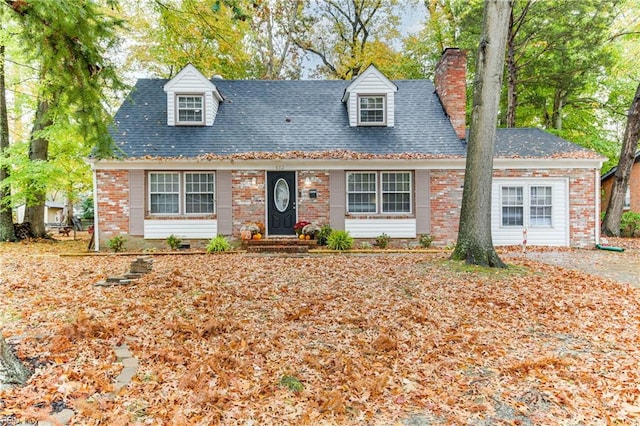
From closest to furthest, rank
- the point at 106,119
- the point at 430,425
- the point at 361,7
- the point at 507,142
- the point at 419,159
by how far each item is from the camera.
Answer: the point at 430,425
the point at 106,119
the point at 419,159
the point at 507,142
the point at 361,7

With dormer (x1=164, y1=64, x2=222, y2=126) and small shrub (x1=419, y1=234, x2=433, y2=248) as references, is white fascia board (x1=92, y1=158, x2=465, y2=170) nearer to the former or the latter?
dormer (x1=164, y1=64, x2=222, y2=126)

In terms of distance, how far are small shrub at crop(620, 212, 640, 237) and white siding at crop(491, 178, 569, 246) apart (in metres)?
6.66

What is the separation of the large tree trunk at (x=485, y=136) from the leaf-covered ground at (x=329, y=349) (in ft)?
4.20

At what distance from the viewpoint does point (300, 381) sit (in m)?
3.18

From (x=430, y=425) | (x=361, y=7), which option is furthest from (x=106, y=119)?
(x=361, y=7)

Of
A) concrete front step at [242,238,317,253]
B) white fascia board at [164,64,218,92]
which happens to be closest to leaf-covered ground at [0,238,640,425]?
concrete front step at [242,238,317,253]

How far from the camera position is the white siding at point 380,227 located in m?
12.2

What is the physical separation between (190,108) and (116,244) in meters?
5.23

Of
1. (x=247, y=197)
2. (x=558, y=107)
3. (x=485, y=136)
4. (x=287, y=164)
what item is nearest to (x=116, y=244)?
(x=247, y=197)

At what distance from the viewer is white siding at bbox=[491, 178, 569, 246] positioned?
1234 cm

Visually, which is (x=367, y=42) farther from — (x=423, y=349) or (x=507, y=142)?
(x=423, y=349)

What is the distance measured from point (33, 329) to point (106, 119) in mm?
3461

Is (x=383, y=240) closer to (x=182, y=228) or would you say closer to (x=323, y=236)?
→ (x=323, y=236)

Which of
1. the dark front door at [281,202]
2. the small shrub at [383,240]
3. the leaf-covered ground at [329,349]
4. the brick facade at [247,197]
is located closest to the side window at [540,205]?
the small shrub at [383,240]
